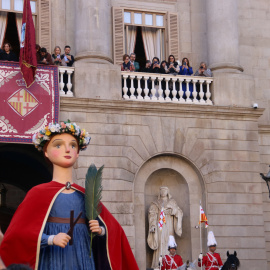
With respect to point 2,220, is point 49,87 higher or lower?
higher

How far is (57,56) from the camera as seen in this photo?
2020cm

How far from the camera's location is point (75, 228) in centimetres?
1043

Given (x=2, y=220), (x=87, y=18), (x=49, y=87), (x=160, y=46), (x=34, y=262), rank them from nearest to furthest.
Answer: (x=34, y=262), (x=49, y=87), (x=87, y=18), (x=160, y=46), (x=2, y=220)

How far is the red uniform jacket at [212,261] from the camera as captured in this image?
1831cm

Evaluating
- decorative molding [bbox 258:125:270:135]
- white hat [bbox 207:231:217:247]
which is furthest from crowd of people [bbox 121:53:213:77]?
white hat [bbox 207:231:217:247]

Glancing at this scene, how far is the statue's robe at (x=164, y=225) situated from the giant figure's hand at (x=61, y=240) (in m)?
10.2

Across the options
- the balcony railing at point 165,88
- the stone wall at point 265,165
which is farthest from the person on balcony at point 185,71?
the stone wall at point 265,165

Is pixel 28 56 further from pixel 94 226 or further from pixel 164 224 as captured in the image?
pixel 94 226

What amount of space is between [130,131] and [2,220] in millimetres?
12071

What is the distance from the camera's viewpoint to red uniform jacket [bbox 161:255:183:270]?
18425mm

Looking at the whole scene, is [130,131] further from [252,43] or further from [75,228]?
[75,228]

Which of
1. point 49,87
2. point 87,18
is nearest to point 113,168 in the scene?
point 49,87

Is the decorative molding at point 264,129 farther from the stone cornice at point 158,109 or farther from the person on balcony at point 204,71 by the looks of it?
the person on balcony at point 204,71

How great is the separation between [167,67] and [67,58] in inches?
122
